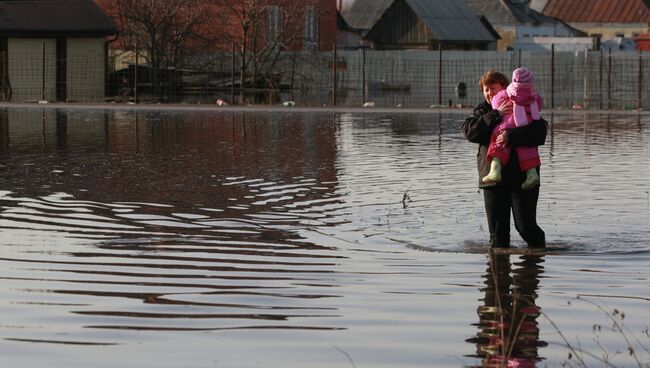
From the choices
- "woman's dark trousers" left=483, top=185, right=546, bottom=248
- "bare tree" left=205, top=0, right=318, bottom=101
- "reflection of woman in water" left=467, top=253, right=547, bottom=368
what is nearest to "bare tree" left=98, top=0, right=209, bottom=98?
"bare tree" left=205, top=0, right=318, bottom=101

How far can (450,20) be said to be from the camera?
73875 millimetres

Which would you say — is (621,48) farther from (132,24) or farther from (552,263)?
(552,263)

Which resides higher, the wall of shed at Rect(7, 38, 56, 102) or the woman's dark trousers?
the wall of shed at Rect(7, 38, 56, 102)

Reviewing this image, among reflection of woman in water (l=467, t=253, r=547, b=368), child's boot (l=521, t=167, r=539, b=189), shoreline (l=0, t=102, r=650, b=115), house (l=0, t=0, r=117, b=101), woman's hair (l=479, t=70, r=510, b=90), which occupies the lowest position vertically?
reflection of woman in water (l=467, t=253, r=547, b=368)

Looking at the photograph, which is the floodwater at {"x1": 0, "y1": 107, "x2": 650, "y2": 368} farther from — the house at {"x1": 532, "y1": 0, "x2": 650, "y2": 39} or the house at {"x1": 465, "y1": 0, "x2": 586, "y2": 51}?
the house at {"x1": 532, "y1": 0, "x2": 650, "y2": 39}

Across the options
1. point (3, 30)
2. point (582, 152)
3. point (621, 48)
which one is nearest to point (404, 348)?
point (582, 152)

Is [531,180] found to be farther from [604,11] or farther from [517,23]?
[604,11]

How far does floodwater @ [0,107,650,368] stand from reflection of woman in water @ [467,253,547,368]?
26mm

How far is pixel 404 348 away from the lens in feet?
26.1

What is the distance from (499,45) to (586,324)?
85.2 metres

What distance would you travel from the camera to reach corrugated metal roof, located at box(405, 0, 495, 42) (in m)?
72.5

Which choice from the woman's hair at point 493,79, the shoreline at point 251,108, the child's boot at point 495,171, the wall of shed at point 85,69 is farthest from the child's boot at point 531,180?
the wall of shed at point 85,69

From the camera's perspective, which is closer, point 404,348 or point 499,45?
point 404,348

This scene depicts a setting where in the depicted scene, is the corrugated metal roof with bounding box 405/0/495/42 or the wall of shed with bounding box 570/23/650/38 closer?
the corrugated metal roof with bounding box 405/0/495/42
